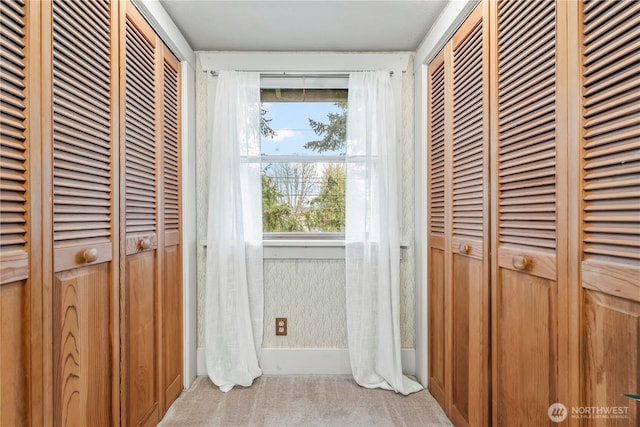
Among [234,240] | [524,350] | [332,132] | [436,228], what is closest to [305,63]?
[332,132]

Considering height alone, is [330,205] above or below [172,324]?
above

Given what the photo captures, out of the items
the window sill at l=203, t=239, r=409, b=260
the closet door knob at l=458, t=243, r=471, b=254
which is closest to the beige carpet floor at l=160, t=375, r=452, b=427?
the window sill at l=203, t=239, r=409, b=260

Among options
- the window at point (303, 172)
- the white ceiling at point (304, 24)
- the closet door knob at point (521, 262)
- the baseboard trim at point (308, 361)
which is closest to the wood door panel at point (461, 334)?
the closet door knob at point (521, 262)

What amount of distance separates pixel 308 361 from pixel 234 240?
3.13 ft

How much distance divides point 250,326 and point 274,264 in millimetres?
421

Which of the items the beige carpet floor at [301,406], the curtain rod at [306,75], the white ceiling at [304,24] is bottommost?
the beige carpet floor at [301,406]

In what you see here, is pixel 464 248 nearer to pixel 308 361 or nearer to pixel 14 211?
pixel 308 361

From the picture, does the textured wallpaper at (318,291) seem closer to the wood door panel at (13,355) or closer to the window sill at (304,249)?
the window sill at (304,249)

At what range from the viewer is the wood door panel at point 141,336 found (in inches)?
65.1

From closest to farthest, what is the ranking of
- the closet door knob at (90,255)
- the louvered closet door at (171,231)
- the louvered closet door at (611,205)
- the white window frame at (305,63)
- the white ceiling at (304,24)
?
the louvered closet door at (611,205), the closet door knob at (90,255), the white ceiling at (304,24), the louvered closet door at (171,231), the white window frame at (305,63)

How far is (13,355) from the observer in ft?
3.31

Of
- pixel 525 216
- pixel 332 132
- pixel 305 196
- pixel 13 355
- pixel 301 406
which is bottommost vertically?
pixel 301 406

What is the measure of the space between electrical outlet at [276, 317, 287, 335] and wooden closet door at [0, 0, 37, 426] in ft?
5.15

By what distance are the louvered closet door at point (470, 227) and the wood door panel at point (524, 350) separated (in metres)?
0.10
